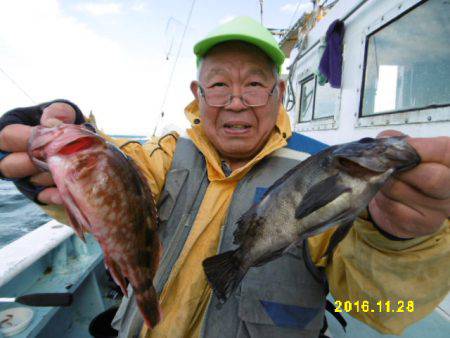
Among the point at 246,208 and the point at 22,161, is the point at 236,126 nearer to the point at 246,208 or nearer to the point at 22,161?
the point at 246,208

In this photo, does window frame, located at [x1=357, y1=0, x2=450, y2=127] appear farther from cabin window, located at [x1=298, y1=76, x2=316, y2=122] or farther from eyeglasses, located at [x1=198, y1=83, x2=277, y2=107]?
cabin window, located at [x1=298, y1=76, x2=316, y2=122]

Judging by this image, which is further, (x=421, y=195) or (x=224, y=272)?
(x=224, y=272)

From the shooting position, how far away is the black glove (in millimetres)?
1570

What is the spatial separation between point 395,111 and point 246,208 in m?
2.63

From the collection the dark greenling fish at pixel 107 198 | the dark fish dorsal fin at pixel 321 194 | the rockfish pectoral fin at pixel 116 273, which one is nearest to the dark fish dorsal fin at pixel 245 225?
the dark fish dorsal fin at pixel 321 194

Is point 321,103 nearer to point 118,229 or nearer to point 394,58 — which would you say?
point 394,58

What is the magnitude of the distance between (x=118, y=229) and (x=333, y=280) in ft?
4.41

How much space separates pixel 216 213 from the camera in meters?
2.05

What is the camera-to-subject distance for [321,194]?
1353 mm

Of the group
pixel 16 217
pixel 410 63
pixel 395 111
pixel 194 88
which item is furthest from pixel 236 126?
pixel 16 217

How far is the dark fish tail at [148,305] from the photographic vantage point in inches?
60.7

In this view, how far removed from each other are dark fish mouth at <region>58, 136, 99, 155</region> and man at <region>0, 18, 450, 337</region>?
204 millimetres

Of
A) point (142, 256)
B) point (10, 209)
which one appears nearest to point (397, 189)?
point (142, 256)

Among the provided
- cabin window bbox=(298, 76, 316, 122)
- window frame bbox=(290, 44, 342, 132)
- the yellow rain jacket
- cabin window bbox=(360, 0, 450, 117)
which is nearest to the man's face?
the yellow rain jacket
